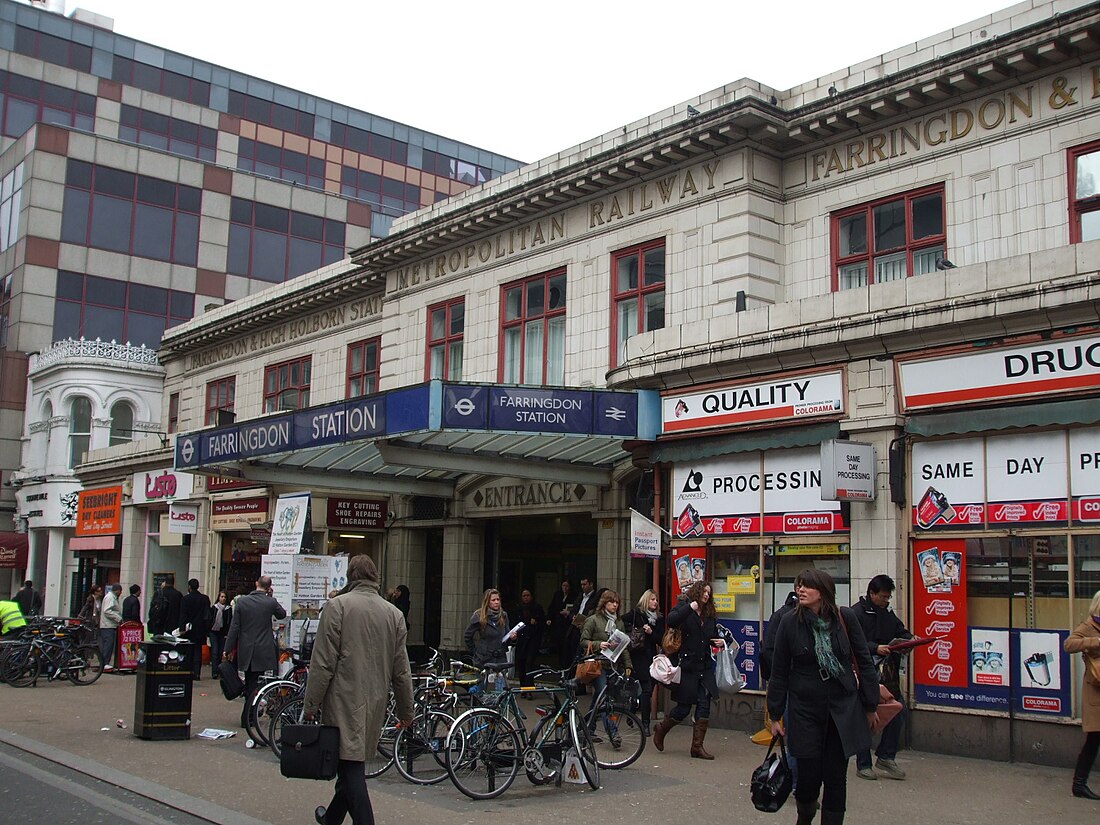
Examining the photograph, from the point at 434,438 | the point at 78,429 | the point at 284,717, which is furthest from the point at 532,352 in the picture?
the point at 78,429

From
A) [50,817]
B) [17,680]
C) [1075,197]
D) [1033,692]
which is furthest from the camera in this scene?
[17,680]

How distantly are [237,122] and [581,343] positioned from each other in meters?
45.3

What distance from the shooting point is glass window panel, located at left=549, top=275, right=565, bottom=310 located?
20469 mm

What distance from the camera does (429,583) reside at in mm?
24406

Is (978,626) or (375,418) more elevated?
(375,418)

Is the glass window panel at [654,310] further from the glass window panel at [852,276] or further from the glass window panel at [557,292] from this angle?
the glass window panel at [852,276]

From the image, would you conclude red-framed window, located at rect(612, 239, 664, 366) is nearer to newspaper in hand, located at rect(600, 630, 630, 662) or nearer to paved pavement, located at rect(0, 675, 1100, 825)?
newspaper in hand, located at rect(600, 630, 630, 662)

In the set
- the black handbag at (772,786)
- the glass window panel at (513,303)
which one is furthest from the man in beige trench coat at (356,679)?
the glass window panel at (513,303)

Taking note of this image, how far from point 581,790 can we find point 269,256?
43.0 metres

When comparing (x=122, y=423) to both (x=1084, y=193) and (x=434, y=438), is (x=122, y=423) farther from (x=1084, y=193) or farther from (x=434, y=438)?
(x=1084, y=193)

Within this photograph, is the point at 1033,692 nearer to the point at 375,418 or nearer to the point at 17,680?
the point at 375,418

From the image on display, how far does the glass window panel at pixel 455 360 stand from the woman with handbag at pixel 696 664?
424 inches

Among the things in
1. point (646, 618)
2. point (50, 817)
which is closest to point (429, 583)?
point (646, 618)

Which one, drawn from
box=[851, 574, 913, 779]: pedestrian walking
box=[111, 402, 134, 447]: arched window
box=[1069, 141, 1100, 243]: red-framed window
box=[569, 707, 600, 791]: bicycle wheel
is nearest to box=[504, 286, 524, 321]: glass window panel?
box=[1069, 141, 1100, 243]: red-framed window
